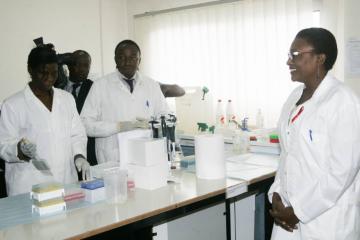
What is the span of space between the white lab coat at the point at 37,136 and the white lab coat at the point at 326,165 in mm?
1341

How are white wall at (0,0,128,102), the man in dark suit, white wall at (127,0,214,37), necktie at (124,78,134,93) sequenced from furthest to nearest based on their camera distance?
white wall at (127,0,214,37) < white wall at (0,0,128,102) < the man in dark suit < necktie at (124,78,134,93)

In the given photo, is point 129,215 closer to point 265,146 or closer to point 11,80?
point 265,146

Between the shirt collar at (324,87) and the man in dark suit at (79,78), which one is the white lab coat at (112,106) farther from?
the shirt collar at (324,87)

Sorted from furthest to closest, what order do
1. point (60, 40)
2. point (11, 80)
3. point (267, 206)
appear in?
point (60, 40) → point (11, 80) → point (267, 206)

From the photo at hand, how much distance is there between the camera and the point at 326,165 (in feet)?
4.87

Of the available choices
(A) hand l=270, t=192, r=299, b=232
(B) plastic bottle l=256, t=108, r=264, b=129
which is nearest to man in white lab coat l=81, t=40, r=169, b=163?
(B) plastic bottle l=256, t=108, r=264, b=129

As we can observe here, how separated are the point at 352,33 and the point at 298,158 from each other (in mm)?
1862

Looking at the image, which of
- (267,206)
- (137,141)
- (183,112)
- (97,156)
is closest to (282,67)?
(183,112)

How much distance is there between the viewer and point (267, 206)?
2.44m

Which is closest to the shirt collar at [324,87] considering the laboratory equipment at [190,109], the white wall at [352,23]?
the white wall at [352,23]

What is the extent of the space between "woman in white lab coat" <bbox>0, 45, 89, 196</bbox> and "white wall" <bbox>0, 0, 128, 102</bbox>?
5.69 feet

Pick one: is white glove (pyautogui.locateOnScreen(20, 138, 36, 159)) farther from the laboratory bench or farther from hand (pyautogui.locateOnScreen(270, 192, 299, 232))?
hand (pyautogui.locateOnScreen(270, 192, 299, 232))

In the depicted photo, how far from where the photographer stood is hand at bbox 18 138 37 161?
1.98m

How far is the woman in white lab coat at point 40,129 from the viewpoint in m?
2.16
